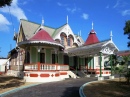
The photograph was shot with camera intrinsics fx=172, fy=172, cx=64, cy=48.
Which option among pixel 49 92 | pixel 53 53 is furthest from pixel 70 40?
pixel 49 92

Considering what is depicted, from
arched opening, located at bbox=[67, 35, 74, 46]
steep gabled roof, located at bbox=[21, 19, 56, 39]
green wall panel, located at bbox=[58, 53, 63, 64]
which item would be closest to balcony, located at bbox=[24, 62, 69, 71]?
green wall panel, located at bbox=[58, 53, 63, 64]

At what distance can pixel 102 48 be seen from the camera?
20.4 meters

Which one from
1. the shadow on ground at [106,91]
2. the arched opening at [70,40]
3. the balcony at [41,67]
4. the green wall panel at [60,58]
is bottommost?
the shadow on ground at [106,91]

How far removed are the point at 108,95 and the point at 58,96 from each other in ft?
10.4

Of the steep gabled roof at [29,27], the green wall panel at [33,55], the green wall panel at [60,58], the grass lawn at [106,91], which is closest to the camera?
the grass lawn at [106,91]

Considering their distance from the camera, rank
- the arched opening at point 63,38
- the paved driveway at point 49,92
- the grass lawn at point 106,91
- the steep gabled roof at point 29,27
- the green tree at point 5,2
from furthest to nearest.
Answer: the arched opening at point 63,38 < the steep gabled roof at point 29,27 < the green tree at point 5,2 < the paved driveway at point 49,92 < the grass lawn at point 106,91

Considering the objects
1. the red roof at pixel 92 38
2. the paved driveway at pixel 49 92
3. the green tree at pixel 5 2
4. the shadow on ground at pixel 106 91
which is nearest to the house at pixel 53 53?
the red roof at pixel 92 38

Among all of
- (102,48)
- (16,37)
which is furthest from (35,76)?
(16,37)

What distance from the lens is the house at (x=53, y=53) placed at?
779 inches

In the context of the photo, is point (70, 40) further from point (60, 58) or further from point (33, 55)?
point (33, 55)

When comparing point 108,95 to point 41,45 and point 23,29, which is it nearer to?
point 41,45

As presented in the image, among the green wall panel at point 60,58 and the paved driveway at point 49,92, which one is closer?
the paved driveway at point 49,92

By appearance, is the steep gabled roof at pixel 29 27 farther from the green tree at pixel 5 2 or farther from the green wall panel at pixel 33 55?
the green tree at pixel 5 2

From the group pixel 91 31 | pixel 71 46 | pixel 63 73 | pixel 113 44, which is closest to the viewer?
pixel 113 44
